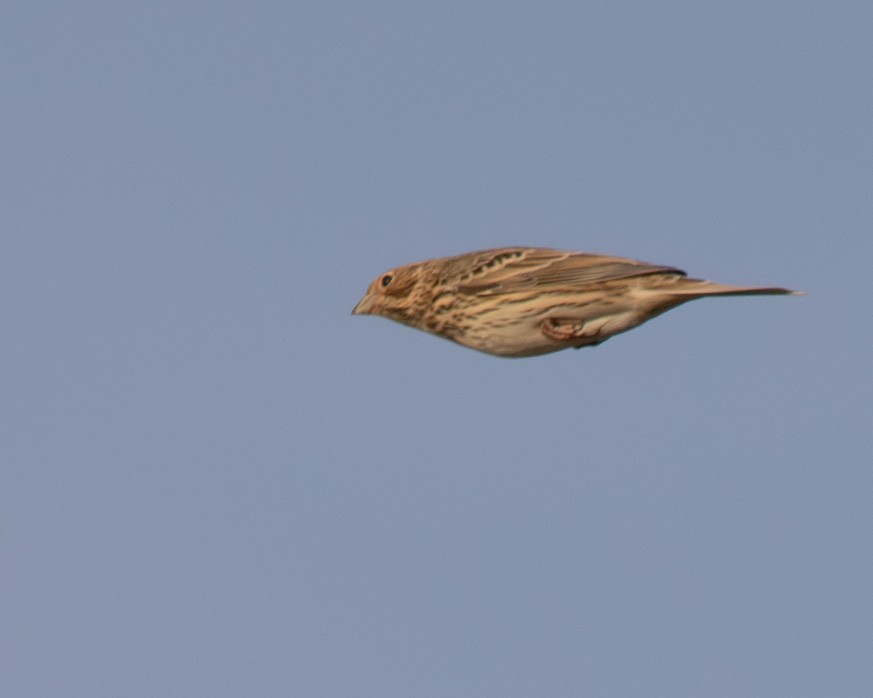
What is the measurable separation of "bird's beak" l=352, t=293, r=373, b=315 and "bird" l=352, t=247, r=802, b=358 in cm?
103

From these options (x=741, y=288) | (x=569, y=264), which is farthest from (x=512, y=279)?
(x=741, y=288)

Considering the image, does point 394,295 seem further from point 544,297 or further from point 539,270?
point 544,297

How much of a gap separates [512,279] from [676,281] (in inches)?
69.8

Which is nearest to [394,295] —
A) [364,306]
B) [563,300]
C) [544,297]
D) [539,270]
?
[364,306]

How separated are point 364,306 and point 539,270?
2713 millimetres

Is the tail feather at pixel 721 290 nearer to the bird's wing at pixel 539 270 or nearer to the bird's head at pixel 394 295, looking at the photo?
the bird's wing at pixel 539 270

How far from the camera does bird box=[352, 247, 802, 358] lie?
1080 centimetres

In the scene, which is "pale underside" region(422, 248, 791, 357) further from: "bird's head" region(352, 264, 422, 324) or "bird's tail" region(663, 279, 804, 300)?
"bird's head" region(352, 264, 422, 324)

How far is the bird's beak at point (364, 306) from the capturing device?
45.2ft

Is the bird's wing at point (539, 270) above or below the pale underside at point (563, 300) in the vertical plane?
above

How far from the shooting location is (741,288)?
9.84 m

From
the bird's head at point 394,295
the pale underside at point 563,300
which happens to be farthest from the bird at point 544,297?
the bird's head at point 394,295

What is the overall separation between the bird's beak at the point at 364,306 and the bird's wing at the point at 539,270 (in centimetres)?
166

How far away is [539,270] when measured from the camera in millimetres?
11820
